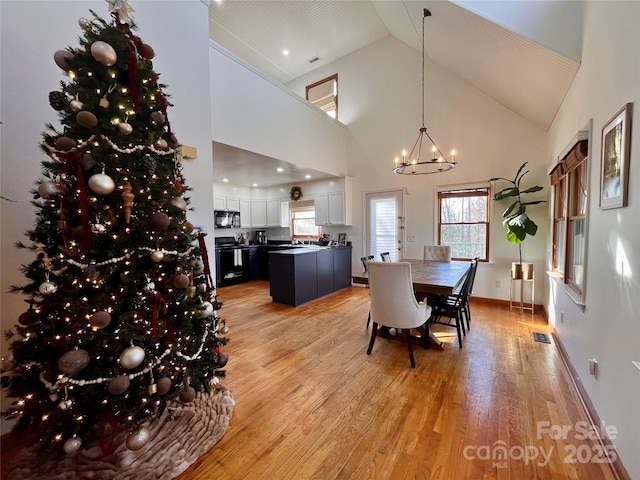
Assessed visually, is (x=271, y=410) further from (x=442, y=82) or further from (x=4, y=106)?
(x=442, y=82)

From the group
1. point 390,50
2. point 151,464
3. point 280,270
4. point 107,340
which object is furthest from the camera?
point 390,50

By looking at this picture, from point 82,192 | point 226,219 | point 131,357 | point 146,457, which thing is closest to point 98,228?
point 82,192

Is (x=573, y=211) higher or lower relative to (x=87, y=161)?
lower

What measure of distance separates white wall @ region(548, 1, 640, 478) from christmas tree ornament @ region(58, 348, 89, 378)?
2.50 meters

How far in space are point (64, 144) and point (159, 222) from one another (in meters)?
0.53

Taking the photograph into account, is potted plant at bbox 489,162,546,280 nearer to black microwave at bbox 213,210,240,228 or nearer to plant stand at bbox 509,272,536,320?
plant stand at bbox 509,272,536,320

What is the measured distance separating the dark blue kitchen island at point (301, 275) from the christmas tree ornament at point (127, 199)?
3.04 metres

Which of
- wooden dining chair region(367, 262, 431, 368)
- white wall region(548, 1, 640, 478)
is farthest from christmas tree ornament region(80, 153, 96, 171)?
white wall region(548, 1, 640, 478)

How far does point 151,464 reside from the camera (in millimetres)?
1411

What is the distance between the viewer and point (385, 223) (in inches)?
Answer: 216

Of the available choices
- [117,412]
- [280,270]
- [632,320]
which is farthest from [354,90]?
[117,412]

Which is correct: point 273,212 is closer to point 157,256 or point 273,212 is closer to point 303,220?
point 303,220

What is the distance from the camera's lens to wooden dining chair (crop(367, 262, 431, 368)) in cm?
231

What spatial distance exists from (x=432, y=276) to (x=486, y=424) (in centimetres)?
136
